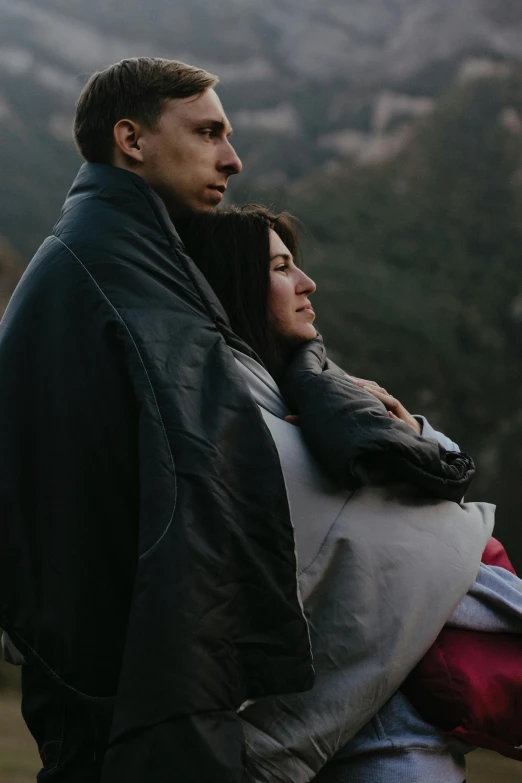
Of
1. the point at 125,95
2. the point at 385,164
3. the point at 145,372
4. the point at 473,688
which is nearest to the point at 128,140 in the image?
the point at 125,95

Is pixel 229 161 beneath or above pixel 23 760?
above

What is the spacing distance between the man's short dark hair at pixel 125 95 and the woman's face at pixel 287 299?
0.32 m

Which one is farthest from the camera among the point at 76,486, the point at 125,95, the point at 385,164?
the point at 385,164

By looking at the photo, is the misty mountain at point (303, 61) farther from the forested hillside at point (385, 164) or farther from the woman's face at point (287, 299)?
the woman's face at point (287, 299)

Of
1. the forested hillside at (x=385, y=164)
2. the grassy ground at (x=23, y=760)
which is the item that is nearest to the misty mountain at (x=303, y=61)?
the forested hillside at (x=385, y=164)

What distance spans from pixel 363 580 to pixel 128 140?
91cm

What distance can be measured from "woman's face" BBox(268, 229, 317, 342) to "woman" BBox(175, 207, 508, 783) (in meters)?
0.19

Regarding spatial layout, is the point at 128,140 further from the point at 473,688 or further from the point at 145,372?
the point at 473,688

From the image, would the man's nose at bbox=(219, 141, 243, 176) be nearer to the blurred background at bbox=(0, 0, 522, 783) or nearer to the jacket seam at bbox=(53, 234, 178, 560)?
the jacket seam at bbox=(53, 234, 178, 560)

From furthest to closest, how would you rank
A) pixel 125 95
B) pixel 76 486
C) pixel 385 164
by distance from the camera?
1. pixel 385 164
2. pixel 125 95
3. pixel 76 486

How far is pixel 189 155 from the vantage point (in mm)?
1796

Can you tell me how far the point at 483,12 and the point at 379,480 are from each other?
14.2 m

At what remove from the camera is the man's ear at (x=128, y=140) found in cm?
175

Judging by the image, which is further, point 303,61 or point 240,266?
point 303,61
